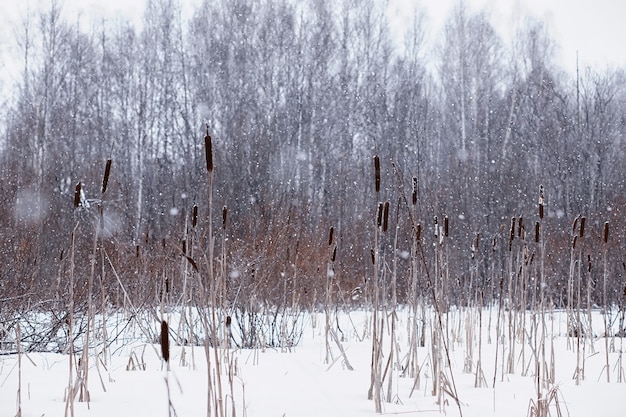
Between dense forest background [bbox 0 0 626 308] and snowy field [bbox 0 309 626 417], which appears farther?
dense forest background [bbox 0 0 626 308]

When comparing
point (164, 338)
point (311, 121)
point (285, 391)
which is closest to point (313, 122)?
point (311, 121)

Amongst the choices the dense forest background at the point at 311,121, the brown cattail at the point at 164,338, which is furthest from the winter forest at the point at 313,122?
the brown cattail at the point at 164,338

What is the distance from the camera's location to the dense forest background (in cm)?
1272

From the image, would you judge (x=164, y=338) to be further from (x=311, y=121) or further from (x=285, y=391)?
(x=311, y=121)

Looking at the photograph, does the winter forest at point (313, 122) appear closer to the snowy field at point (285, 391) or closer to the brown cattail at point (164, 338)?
the snowy field at point (285, 391)

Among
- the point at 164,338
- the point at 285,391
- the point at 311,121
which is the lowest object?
the point at 285,391

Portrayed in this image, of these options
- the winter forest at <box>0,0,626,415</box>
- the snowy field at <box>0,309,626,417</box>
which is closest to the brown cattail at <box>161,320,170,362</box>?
the snowy field at <box>0,309,626,417</box>

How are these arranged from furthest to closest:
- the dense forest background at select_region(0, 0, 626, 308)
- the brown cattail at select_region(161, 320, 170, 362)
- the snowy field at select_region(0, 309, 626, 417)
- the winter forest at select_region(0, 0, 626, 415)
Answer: the dense forest background at select_region(0, 0, 626, 308) → the winter forest at select_region(0, 0, 626, 415) → the snowy field at select_region(0, 309, 626, 417) → the brown cattail at select_region(161, 320, 170, 362)

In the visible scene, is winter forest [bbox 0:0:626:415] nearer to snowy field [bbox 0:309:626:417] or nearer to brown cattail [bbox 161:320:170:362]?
snowy field [bbox 0:309:626:417]

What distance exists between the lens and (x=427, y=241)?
1156cm

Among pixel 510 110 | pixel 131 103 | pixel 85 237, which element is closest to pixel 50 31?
pixel 131 103

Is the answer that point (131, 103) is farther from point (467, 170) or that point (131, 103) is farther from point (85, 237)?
point (467, 170)

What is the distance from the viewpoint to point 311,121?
51.2ft

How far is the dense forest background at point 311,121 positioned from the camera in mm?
12719
